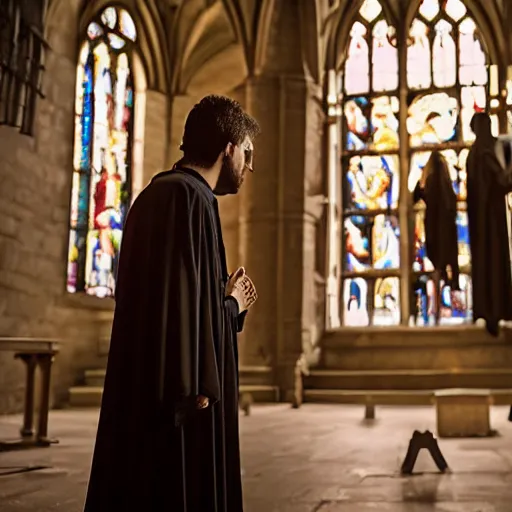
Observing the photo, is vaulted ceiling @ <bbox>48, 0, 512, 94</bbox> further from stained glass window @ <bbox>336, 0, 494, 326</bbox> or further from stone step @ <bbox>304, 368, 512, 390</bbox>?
stone step @ <bbox>304, 368, 512, 390</bbox>

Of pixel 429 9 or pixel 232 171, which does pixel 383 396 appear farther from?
pixel 232 171

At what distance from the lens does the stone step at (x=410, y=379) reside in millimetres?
11516

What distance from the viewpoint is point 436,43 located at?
14.0 m

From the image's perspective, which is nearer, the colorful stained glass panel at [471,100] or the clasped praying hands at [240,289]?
the clasped praying hands at [240,289]

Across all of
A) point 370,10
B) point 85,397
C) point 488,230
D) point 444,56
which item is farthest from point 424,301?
point 488,230

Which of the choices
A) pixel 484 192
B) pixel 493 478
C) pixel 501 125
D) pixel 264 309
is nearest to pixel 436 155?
pixel 484 192

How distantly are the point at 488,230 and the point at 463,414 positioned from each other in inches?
120

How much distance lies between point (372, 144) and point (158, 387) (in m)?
12.4

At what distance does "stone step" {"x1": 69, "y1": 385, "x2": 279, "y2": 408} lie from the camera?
1052 centimetres

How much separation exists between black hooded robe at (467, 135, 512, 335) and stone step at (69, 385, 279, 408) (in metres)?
6.42

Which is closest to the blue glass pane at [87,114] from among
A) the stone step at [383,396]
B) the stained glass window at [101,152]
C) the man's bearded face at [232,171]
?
the stained glass window at [101,152]

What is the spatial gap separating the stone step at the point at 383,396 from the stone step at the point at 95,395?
664 mm

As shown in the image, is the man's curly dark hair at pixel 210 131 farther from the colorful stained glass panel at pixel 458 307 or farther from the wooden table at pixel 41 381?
the colorful stained glass panel at pixel 458 307

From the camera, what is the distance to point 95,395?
414 inches
